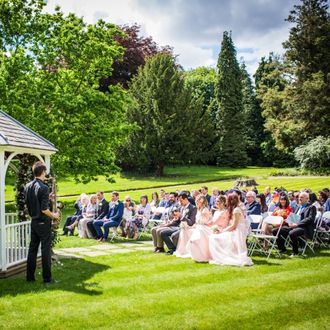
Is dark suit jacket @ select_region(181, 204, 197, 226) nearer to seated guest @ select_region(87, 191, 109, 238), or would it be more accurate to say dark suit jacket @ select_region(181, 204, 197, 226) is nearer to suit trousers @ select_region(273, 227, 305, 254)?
suit trousers @ select_region(273, 227, 305, 254)

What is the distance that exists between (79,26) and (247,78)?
40.2m

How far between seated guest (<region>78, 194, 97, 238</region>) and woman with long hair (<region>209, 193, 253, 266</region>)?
569 centimetres

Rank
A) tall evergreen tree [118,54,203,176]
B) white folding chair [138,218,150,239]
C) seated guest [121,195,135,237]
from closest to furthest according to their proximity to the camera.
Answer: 1. seated guest [121,195,135,237]
2. white folding chair [138,218,150,239]
3. tall evergreen tree [118,54,203,176]

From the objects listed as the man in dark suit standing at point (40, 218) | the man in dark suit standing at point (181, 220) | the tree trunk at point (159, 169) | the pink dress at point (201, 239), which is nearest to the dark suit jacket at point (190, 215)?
the man in dark suit standing at point (181, 220)

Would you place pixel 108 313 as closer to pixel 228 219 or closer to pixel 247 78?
pixel 228 219

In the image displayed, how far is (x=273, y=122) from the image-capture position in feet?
130

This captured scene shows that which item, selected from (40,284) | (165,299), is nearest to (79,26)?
(40,284)

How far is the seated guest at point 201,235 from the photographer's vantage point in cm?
1012

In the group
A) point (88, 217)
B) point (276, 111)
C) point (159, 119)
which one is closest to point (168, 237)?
point (88, 217)

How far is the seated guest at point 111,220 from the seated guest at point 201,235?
365 centimetres

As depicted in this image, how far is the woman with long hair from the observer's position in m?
9.67

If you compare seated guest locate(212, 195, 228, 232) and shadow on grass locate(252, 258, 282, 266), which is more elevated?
seated guest locate(212, 195, 228, 232)

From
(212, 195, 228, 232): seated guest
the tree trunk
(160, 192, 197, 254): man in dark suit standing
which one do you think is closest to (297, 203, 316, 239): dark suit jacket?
(212, 195, 228, 232): seated guest

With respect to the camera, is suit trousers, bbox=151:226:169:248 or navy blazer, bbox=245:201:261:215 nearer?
suit trousers, bbox=151:226:169:248
